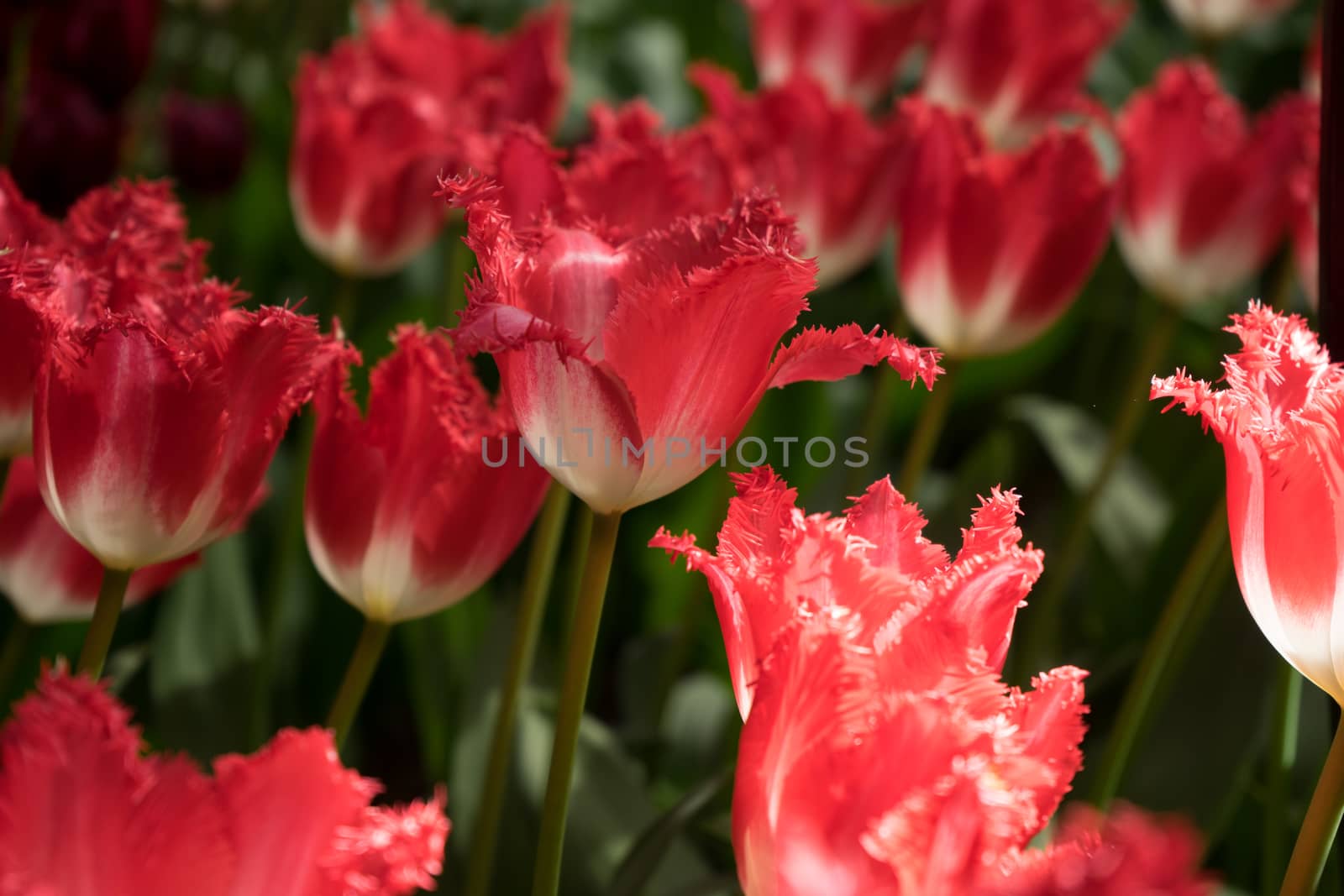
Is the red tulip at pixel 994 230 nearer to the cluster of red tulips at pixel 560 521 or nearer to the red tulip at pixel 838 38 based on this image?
the cluster of red tulips at pixel 560 521

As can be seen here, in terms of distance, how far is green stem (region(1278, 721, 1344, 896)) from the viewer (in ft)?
1.04

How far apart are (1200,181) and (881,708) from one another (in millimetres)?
533

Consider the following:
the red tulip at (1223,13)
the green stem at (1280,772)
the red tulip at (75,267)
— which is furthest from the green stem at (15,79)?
the red tulip at (1223,13)

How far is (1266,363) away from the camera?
345 millimetres

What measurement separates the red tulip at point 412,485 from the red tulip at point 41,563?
0.22 ft

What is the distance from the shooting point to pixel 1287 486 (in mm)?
326

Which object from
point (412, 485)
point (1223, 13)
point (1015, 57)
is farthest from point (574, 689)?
point (1223, 13)

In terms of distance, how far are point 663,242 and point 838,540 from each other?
10 cm

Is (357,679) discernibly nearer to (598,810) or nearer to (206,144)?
(598,810)

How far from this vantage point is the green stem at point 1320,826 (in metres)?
0.32

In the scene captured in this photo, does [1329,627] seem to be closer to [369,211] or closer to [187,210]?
[369,211]

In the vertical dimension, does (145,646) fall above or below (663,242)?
below

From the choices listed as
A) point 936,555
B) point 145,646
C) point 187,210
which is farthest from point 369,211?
point 936,555

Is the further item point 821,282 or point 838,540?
point 821,282
